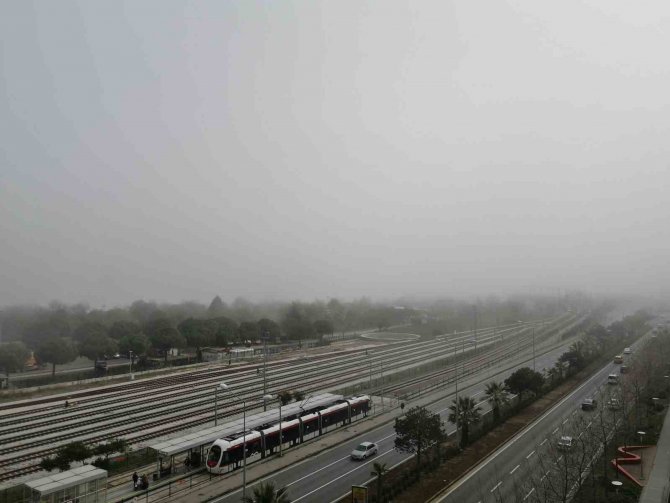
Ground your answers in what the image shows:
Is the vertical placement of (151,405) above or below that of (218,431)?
below

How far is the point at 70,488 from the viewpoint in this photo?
23.1 metres

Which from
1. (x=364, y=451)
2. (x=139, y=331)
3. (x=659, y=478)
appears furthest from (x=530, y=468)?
(x=139, y=331)

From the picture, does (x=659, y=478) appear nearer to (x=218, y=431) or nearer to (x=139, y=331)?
(x=218, y=431)

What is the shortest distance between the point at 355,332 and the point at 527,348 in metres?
51.3

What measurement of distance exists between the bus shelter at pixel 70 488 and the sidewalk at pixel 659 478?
26.3 meters

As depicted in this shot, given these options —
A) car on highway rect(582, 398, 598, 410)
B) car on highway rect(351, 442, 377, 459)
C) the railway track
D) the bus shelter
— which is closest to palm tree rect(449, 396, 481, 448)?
car on highway rect(351, 442, 377, 459)

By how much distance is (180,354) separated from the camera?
3647 inches

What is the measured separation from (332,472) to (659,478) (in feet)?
59.3

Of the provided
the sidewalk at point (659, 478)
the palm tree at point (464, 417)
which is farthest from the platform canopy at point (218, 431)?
the sidewalk at point (659, 478)

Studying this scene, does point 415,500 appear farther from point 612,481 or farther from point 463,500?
point 612,481

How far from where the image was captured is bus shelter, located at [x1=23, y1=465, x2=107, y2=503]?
22.4 m

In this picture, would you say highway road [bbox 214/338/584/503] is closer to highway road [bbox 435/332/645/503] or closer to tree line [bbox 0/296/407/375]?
highway road [bbox 435/332/645/503]

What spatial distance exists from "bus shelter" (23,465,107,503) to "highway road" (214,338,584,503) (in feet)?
19.2

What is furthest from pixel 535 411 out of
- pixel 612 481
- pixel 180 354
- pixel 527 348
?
pixel 180 354
